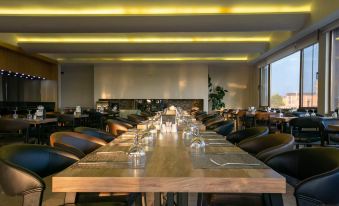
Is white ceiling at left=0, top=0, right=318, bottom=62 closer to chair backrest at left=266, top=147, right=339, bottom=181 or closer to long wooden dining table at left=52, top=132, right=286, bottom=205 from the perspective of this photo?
chair backrest at left=266, top=147, right=339, bottom=181

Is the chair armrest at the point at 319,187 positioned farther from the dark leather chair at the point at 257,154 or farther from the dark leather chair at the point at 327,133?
the dark leather chair at the point at 327,133

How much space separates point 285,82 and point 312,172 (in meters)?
10.3

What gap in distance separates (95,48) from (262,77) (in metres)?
7.28

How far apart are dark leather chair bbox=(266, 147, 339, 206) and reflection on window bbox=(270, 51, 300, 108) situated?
8.81m

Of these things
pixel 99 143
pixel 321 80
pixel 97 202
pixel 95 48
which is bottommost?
pixel 97 202

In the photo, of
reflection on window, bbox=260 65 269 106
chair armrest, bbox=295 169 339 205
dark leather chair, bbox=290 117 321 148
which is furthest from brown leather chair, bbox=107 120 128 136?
reflection on window, bbox=260 65 269 106

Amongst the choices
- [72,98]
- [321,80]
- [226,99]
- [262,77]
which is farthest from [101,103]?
[321,80]

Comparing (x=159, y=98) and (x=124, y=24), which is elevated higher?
(x=124, y=24)

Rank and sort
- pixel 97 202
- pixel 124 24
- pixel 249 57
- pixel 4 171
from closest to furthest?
1. pixel 4 171
2. pixel 97 202
3. pixel 124 24
4. pixel 249 57

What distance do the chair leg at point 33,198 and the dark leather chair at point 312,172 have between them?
3.86 ft

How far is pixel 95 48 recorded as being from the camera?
10.4m

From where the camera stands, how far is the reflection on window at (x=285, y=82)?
10410 millimetres

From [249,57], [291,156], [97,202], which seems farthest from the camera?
[249,57]

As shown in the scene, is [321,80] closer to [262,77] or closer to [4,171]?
[262,77]
